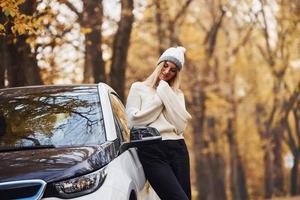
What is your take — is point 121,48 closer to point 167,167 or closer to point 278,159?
point 167,167

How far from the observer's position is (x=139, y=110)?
652 centimetres

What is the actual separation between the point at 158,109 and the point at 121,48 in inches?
368

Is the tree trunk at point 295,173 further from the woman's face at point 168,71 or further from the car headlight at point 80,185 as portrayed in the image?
the car headlight at point 80,185

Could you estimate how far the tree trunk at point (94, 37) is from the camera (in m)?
16.8

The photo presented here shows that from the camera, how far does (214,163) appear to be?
121 ft

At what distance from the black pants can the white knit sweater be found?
119 mm

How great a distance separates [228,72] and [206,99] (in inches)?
79.0

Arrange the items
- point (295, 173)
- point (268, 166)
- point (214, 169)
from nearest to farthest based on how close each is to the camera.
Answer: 1. point (295, 173)
2. point (214, 169)
3. point (268, 166)

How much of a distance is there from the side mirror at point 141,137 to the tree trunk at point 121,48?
9.94 metres

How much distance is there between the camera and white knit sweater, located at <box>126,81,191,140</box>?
6.49 m

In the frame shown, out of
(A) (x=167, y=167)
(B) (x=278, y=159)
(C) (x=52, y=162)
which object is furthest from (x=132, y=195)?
(B) (x=278, y=159)

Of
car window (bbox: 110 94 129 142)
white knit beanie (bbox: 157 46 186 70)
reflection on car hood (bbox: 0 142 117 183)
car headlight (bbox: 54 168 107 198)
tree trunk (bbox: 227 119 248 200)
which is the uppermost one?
white knit beanie (bbox: 157 46 186 70)

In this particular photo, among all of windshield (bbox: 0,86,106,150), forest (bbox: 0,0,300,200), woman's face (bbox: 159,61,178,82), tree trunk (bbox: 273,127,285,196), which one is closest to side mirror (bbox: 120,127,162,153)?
windshield (bbox: 0,86,106,150)

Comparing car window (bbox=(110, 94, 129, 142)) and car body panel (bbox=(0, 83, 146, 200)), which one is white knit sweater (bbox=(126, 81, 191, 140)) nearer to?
car window (bbox=(110, 94, 129, 142))
